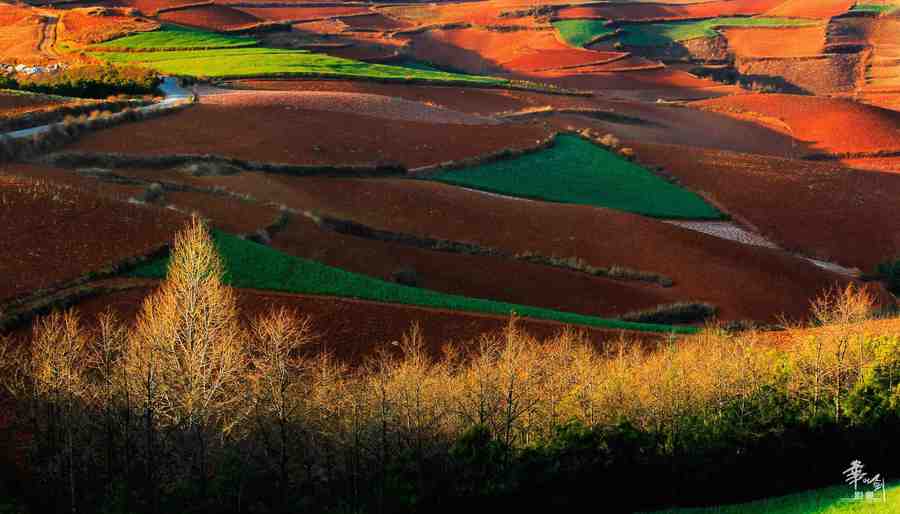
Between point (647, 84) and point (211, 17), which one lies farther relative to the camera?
point (647, 84)

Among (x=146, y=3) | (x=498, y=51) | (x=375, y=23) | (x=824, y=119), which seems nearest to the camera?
(x=824, y=119)

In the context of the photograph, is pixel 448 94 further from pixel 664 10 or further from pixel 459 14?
pixel 664 10

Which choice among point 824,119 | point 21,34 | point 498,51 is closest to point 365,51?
point 498,51

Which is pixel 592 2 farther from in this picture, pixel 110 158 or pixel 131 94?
pixel 110 158

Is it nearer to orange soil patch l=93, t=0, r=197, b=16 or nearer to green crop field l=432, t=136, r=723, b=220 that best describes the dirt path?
orange soil patch l=93, t=0, r=197, b=16

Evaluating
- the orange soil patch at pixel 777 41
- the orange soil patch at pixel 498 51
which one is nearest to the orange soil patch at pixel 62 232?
the orange soil patch at pixel 498 51

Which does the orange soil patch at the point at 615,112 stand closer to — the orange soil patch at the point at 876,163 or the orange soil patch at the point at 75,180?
the orange soil patch at the point at 876,163

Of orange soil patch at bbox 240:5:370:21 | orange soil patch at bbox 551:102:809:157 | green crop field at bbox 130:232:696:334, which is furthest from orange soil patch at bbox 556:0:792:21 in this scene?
green crop field at bbox 130:232:696:334

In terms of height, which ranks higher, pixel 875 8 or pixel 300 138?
pixel 875 8
